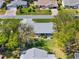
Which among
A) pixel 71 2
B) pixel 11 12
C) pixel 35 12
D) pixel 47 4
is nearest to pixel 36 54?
pixel 35 12

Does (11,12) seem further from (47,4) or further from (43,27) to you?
(43,27)

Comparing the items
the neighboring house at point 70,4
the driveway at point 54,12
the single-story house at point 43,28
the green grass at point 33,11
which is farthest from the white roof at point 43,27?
the neighboring house at point 70,4

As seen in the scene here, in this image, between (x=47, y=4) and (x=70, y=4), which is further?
(x=47, y=4)

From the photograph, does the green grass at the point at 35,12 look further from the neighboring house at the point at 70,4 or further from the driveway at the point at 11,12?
the neighboring house at the point at 70,4

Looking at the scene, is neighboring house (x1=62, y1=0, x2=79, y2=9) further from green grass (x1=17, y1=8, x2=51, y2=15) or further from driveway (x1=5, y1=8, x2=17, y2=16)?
driveway (x1=5, y1=8, x2=17, y2=16)

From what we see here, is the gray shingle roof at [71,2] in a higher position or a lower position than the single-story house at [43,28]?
higher

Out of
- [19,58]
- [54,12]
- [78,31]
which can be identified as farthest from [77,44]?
[54,12]

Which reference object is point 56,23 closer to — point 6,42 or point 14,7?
point 6,42
